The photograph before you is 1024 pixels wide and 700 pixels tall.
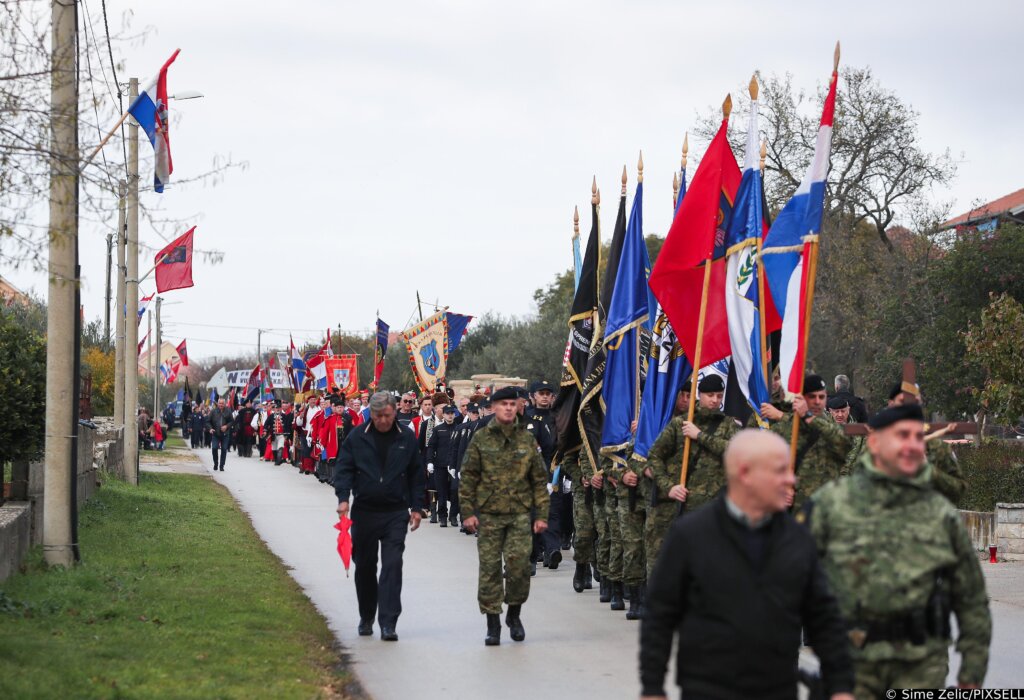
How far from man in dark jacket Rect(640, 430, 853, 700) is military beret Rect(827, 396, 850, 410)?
6567 millimetres

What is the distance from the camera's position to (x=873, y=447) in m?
5.38

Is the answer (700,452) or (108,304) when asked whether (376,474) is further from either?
(108,304)

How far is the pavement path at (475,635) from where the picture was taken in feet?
29.3

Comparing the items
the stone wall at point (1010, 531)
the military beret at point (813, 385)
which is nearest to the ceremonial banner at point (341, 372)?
the stone wall at point (1010, 531)

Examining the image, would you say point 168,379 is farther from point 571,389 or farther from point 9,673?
point 9,673

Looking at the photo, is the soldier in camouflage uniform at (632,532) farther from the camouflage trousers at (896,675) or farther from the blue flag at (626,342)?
the camouflage trousers at (896,675)

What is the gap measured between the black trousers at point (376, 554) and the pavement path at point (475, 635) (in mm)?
316

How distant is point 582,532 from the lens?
45.0 ft

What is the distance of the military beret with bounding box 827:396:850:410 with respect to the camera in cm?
1129

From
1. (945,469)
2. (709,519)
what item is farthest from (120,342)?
(709,519)

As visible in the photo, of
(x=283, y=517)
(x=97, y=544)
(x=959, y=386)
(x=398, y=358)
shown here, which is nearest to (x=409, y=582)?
(x=97, y=544)

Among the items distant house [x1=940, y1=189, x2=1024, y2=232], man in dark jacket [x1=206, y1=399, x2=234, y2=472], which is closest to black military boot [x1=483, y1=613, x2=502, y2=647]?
man in dark jacket [x1=206, y1=399, x2=234, y2=472]

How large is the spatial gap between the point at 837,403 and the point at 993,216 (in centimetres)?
3351

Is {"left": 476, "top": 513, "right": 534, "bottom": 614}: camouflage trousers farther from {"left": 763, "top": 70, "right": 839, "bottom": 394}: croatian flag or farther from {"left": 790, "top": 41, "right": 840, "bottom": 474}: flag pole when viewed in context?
{"left": 790, "top": 41, "right": 840, "bottom": 474}: flag pole
